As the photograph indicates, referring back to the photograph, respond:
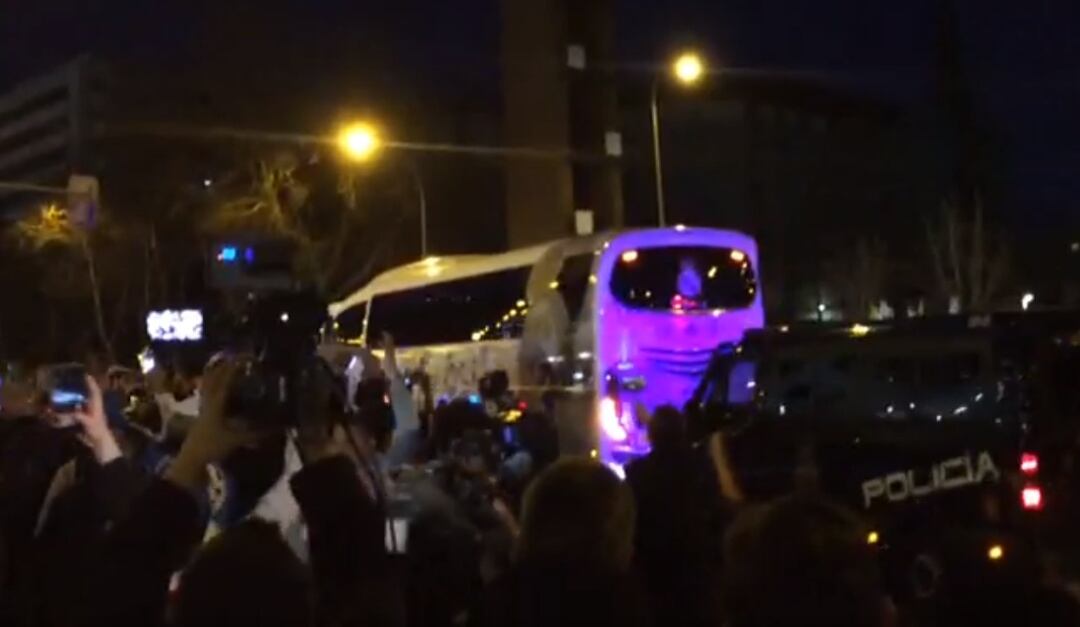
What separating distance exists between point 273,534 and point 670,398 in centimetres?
1849

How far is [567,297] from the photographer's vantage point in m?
24.0

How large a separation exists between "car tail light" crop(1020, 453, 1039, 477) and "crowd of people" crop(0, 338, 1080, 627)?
4450 mm

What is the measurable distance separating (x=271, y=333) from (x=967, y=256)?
177 ft

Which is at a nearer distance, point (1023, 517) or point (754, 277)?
point (1023, 517)

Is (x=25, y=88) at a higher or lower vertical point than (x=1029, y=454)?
higher

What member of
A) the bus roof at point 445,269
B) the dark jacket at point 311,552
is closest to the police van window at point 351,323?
the bus roof at point 445,269

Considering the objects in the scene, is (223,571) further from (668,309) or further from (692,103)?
(692,103)

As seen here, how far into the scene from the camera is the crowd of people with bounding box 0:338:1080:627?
3.48 m

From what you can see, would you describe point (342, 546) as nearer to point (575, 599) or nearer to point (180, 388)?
point (575, 599)

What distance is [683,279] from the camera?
23.3 m

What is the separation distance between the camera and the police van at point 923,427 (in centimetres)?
1129

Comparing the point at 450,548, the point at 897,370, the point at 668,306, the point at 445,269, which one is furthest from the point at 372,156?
the point at 450,548

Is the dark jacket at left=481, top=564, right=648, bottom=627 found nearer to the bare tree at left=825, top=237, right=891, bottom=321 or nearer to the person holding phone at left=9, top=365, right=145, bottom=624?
the person holding phone at left=9, top=365, right=145, bottom=624

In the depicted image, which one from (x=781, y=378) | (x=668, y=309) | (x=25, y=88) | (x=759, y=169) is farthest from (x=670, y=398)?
(x=25, y=88)
